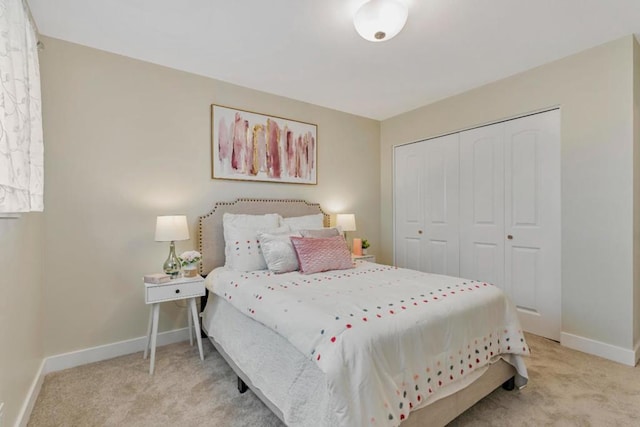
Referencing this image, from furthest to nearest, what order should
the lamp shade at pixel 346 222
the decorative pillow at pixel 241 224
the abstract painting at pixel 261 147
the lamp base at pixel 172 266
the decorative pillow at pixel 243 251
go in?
the lamp shade at pixel 346 222 < the abstract painting at pixel 261 147 < the decorative pillow at pixel 241 224 < the decorative pillow at pixel 243 251 < the lamp base at pixel 172 266

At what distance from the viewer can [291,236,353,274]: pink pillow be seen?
2496mm

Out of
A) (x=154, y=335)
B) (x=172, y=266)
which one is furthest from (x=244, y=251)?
(x=154, y=335)

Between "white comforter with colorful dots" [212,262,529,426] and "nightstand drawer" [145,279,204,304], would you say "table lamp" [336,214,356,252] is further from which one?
"nightstand drawer" [145,279,204,304]

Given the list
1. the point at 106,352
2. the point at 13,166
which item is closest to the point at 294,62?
the point at 13,166

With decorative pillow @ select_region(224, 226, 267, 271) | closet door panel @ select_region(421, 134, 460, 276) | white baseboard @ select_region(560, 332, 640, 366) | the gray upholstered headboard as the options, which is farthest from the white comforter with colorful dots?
closet door panel @ select_region(421, 134, 460, 276)

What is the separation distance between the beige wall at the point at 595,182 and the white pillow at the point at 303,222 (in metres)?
2.24

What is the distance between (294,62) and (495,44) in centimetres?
163

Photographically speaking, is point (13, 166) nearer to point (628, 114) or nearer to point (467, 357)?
point (467, 357)

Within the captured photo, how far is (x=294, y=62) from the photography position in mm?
2697

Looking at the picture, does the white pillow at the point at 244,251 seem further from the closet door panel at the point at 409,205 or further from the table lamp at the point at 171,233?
the closet door panel at the point at 409,205

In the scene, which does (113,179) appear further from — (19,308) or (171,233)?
(19,308)

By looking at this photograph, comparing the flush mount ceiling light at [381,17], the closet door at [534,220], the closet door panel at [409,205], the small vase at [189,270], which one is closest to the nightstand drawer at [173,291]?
the small vase at [189,270]

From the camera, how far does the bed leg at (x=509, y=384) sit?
1992mm

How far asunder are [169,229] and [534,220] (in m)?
3.25
